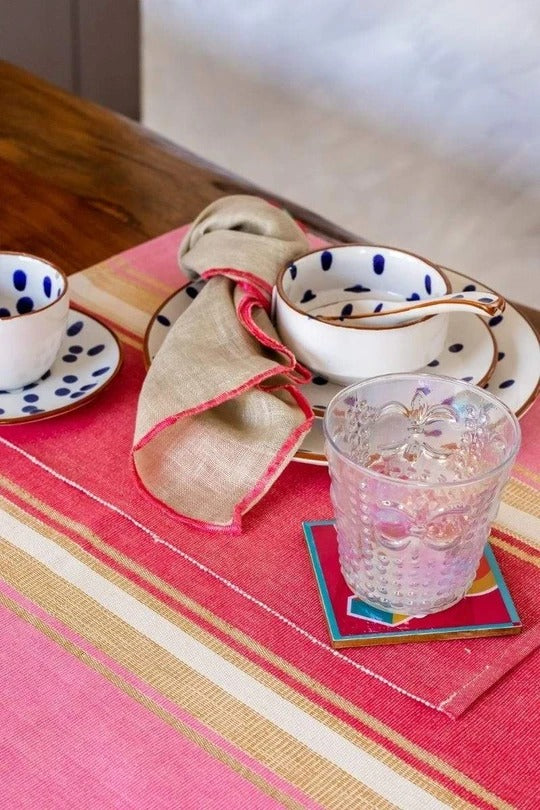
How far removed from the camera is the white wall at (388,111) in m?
2.36

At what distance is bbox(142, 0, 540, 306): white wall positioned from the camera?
7.75 feet

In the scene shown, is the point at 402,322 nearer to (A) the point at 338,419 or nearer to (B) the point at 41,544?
(A) the point at 338,419

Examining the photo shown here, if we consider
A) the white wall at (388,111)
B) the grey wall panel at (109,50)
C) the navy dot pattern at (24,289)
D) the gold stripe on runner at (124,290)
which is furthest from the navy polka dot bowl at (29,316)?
the grey wall panel at (109,50)

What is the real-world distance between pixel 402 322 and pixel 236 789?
35cm

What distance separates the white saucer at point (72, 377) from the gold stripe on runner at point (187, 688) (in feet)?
0.40

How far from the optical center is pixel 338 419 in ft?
1.84

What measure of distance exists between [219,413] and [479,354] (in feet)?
0.65

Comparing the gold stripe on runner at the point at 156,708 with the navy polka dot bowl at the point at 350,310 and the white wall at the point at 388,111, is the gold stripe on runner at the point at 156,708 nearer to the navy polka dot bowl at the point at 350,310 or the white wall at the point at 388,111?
the navy polka dot bowl at the point at 350,310

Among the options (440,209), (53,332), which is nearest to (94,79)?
(440,209)

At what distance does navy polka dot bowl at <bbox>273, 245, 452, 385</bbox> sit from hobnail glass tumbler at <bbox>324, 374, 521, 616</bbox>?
0.10m

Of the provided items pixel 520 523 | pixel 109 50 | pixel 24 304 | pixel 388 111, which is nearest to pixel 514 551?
pixel 520 523

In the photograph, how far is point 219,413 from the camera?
2.23 ft

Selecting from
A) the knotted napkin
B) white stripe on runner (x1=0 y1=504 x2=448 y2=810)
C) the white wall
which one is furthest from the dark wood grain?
the white wall

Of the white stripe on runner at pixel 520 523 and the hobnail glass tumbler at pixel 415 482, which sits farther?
the white stripe on runner at pixel 520 523
